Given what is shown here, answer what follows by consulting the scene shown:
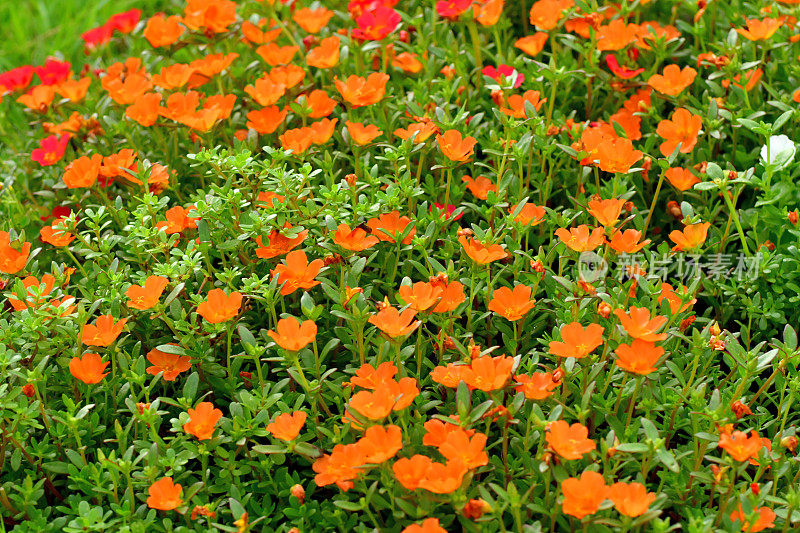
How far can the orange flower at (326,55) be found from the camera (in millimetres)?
2576


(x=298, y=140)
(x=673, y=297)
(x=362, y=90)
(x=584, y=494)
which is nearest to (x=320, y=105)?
(x=362, y=90)

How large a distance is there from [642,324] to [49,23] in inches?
136

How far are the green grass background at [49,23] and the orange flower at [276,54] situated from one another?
1.22 meters

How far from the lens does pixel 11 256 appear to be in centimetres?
213

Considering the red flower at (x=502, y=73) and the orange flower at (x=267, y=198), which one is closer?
the orange flower at (x=267, y=198)

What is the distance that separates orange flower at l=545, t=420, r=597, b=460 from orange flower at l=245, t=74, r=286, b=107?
4.22ft

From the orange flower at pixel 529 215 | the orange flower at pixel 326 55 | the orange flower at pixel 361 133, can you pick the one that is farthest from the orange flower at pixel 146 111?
the orange flower at pixel 529 215

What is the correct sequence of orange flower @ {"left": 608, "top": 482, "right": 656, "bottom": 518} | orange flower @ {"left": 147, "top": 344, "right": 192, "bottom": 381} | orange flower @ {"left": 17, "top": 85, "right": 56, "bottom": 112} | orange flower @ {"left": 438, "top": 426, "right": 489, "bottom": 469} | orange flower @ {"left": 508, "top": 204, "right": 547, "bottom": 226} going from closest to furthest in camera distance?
orange flower @ {"left": 608, "top": 482, "right": 656, "bottom": 518}
orange flower @ {"left": 438, "top": 426, "right": 489, "bottom": 469}
orange flower @ {"left": 147, "top": 344, "right": 192, "bottom": 381}
orange flower @ {"left": 508, "top": 204, "right": 547, "bottom": 226}
orange flower @ {"left": 17, "top": 85, "right": 56, "bottom": 112}

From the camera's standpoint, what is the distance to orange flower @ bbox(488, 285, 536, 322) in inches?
75.3

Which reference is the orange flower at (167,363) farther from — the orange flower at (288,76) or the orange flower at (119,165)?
the orange flower at (288,76)

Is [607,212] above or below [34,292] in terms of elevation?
below

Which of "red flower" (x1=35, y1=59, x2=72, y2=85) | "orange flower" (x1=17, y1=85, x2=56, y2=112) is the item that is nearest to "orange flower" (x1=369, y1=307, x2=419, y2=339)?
"orange flower" (x1=17, y1=85, x2=56, y2=112)

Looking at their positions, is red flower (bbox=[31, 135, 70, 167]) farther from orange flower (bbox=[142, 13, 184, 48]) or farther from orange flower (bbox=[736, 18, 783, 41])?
orange flower (bbox=[736, 18, 783, 41])

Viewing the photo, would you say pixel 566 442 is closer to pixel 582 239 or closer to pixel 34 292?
pixel 582 239
